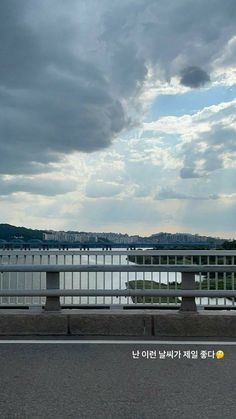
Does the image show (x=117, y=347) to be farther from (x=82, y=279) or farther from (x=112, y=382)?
(x=82, y=279)

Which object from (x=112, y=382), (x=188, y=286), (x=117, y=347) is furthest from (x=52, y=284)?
(x=112, y=382)

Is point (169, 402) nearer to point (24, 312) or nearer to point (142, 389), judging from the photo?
point (142, 389)

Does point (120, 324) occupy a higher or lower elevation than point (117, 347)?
higher

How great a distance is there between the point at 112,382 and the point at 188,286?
2.71 meters

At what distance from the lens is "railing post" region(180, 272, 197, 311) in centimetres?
746

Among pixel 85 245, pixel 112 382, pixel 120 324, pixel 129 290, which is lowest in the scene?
pixel 112 382

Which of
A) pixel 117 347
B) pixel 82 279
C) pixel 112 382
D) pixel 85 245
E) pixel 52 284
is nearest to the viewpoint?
pixel 112 382

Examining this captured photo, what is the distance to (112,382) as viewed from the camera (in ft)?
16.7

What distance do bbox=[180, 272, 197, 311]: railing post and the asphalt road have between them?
3.24ft

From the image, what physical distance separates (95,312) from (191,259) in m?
3.48

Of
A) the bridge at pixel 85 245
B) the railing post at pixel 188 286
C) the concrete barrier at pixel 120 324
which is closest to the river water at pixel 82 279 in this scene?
the bridge at pixel 85 245

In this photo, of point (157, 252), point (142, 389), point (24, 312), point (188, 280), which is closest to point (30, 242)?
point (157, 252)

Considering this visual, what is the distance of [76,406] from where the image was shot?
445cm

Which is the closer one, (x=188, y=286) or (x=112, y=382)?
(x=112, y=382)
